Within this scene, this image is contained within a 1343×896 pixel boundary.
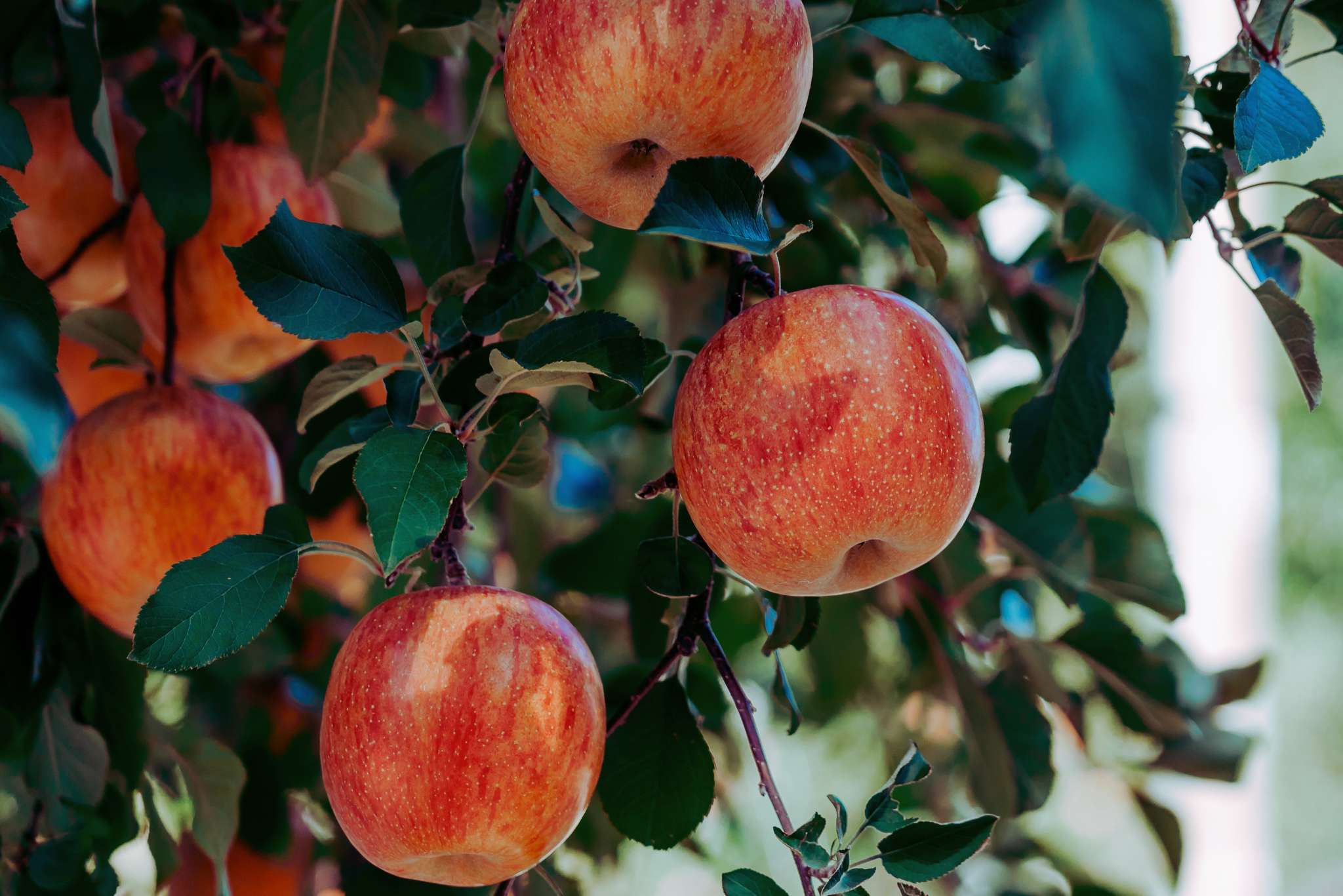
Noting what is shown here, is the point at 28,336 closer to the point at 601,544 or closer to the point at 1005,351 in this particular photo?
the point at 601,544

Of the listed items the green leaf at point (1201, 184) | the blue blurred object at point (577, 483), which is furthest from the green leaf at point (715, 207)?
the blue blurred object at point (577, 483)

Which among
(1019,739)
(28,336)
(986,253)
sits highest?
(28,336)

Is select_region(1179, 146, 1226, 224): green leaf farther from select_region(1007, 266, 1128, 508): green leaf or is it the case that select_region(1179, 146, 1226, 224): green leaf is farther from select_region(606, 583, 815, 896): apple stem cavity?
select_region(606, 583, 815, 896): apple stem cavity

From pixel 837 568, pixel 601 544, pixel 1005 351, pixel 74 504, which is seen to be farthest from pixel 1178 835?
pixel 74 504

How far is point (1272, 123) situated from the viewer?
47 centimetres

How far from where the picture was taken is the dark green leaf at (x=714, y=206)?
394 millimetres

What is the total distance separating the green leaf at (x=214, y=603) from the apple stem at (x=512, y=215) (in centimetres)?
18

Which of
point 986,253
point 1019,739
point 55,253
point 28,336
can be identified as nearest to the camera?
point 28,336

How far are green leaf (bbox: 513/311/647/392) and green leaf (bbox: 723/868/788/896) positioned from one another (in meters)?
0.22

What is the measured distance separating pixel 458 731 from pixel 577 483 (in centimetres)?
98

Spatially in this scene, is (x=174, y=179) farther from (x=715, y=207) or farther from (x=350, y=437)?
(x=715, y=207)

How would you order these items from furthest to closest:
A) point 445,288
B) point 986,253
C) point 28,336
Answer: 1. point 986,253
2. point 445,288
3. point 28,336

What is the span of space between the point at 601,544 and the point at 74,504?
450mm

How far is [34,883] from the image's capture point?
0.72m
